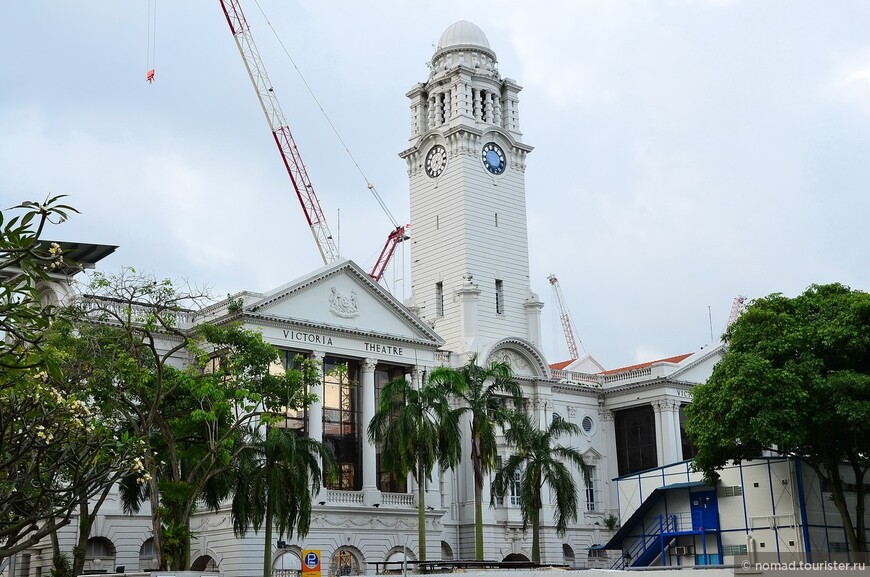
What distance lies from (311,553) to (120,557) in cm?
1364

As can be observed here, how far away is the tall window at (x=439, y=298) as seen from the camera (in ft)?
225

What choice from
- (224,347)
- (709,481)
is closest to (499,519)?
(709,481)

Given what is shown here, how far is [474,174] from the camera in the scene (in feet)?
227

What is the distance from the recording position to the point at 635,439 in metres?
72.6

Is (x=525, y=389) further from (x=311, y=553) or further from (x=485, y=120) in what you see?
(x=311, y=553)

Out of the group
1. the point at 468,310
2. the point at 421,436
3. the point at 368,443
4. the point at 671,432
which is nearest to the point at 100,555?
the point at 368,443

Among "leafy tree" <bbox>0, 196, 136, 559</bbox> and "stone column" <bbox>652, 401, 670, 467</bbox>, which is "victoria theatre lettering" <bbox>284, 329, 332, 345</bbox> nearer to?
"stone column" <bbox>652, 401, 670, 467</bbox>

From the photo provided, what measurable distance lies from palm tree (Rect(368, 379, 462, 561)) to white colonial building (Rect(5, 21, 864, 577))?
5.23 metres

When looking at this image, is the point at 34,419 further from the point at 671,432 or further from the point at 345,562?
the point at 671,432

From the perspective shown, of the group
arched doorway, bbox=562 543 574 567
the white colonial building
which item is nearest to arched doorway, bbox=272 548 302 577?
the white colonial building

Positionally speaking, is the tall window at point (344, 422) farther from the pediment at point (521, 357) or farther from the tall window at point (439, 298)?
the tall window at point (439, 298)

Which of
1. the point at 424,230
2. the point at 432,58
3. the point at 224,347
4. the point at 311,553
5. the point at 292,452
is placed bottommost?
the point at 311,553

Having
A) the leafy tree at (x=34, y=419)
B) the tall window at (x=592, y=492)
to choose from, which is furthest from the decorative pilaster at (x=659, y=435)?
the leafy tree at (x=34, y=419)

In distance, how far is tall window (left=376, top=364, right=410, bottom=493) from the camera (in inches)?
2309
